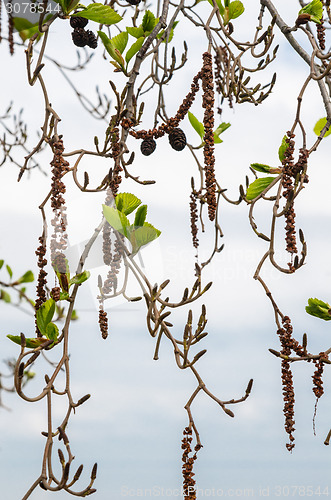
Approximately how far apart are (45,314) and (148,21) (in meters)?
0.70

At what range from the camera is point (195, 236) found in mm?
1332

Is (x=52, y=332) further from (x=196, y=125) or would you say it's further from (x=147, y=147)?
(x=196, y=125)

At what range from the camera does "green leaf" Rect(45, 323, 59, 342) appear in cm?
111

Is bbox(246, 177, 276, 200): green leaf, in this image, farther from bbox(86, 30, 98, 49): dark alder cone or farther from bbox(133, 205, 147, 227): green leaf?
bbox(86, 30, 98, 49): dark alder cone

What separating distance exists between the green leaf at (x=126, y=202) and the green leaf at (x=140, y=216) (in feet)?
0.17

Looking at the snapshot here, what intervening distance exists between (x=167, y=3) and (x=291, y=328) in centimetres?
74

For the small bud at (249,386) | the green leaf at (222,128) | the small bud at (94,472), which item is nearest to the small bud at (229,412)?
the small bud at (249,386)

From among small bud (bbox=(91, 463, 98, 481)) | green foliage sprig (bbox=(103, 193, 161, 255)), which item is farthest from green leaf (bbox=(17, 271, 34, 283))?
small bud (bbox=(91, 463, 98, 481))

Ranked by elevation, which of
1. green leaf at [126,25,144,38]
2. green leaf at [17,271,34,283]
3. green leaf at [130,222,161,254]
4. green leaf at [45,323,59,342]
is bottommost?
green leaf at [45,323,59,342]

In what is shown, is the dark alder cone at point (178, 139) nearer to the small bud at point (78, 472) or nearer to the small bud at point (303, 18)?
the small bud at point (303, 18)

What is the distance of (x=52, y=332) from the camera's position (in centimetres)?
112

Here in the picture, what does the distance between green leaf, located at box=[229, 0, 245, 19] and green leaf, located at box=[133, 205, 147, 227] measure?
2.15ft

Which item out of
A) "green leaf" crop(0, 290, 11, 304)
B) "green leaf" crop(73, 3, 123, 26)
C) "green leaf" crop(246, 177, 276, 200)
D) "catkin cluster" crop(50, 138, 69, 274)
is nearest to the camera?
"catkin cluster" crop(50, 138, 69, 274)

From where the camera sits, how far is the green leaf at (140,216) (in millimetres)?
1145
